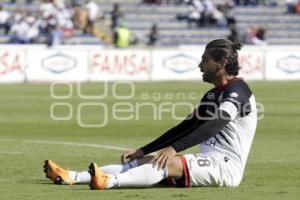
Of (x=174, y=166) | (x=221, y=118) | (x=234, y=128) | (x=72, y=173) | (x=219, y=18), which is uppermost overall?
(x=221, y=118)

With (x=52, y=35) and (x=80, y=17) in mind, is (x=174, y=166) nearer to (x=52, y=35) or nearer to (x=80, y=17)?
(x=52, y=35)

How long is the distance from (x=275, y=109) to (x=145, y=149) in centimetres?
1513

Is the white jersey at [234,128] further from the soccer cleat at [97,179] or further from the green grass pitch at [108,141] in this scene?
the soccer cleat at [97,179]

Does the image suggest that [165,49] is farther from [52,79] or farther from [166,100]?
[166,100]

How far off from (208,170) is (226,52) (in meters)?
→ 1.21

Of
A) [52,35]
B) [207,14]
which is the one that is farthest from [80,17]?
[207,14]

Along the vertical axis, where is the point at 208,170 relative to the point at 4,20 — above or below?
above

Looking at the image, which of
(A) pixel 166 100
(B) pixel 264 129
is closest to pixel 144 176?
(B) pixel 264 129

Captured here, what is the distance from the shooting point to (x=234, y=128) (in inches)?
398

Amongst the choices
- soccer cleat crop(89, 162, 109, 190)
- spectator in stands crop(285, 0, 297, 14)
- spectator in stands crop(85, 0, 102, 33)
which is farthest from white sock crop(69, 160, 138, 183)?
spectator in stands crop(285, 0, 297, 14)

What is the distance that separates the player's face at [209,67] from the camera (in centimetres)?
1011

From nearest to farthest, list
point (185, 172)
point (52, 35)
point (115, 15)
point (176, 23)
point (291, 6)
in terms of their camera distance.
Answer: point (185, 172)
point (52, 35)
point (115, 15)
point (176, 23)
point (291, 6)

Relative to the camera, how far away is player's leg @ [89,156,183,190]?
9758 millimetres

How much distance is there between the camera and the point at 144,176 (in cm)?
984
